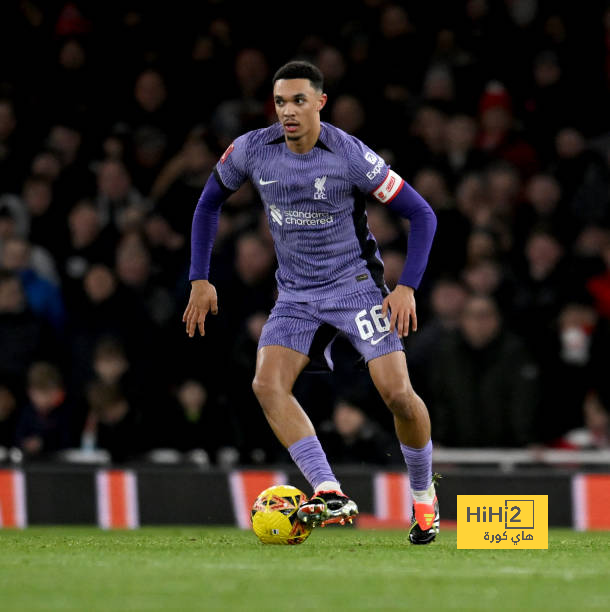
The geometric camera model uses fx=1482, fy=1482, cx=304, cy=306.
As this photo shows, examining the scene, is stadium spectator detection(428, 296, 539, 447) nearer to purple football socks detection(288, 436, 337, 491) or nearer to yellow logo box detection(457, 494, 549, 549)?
purple football socks detection(288, 436, 337, 491)

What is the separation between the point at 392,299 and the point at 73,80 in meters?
7.46

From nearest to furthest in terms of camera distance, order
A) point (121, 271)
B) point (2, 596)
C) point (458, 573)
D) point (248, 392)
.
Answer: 1. point (2, 596)
2. point (458, 573)
3. point (248, 392)
4. point (121, 271)

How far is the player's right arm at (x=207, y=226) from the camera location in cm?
683

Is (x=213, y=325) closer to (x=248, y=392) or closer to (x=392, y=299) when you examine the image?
(x=248, y=392)

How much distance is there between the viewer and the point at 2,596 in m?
4.70

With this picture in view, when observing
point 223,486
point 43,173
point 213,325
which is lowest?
point 223,486

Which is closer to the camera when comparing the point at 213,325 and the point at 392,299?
the point at 392,299

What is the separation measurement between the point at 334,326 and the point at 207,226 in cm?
79

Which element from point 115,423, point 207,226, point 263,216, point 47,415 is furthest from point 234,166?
point 263,216

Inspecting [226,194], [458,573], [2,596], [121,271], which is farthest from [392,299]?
[121,271]

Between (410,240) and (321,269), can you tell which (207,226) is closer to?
(321,269)

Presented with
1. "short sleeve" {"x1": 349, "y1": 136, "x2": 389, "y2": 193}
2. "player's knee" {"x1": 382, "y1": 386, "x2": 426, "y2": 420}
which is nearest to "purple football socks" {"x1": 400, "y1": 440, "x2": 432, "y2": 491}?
"player's knee" {"x1": 382, "y1": 386, "x2": 426, "y2": 420}

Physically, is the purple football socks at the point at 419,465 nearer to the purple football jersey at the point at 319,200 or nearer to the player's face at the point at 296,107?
the purple football jersey at the point at 319,200

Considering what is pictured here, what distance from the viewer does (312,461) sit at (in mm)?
6562
